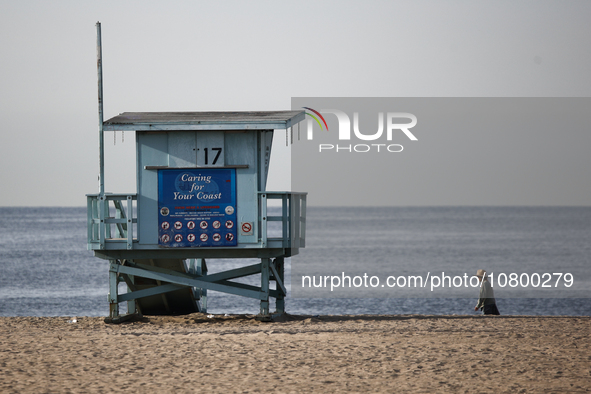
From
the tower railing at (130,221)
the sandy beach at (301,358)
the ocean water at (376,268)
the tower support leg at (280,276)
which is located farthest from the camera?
the ocean water at (376,268)

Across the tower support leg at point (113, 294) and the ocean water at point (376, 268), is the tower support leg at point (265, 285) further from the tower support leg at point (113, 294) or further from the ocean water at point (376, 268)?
the ocean water at point (376, 268)

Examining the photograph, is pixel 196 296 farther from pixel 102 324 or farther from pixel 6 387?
pixel 6 387

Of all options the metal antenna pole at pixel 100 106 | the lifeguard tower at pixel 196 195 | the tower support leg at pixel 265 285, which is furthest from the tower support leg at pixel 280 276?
the metal antenna pole at pixel 100 106

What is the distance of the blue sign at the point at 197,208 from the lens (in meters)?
14.5

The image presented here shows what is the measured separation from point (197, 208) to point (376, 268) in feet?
150

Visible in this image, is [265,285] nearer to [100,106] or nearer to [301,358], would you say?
[301,358]

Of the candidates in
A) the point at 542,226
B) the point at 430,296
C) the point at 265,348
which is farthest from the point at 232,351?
the point at 542,226

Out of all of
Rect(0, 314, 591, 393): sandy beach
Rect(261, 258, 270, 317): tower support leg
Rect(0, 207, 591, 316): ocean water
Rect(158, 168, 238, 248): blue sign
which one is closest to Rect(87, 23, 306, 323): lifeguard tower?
Rect(158, 168, 238, 248): blue sign

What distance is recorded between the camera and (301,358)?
34.4ft

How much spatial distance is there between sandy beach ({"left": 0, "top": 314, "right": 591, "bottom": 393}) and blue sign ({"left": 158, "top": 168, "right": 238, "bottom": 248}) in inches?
67.8

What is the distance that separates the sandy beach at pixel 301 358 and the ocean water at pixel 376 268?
14460mm

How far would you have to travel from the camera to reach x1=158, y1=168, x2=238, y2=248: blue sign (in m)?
14.5

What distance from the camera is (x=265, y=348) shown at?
11109 mm

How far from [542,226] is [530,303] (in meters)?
106
